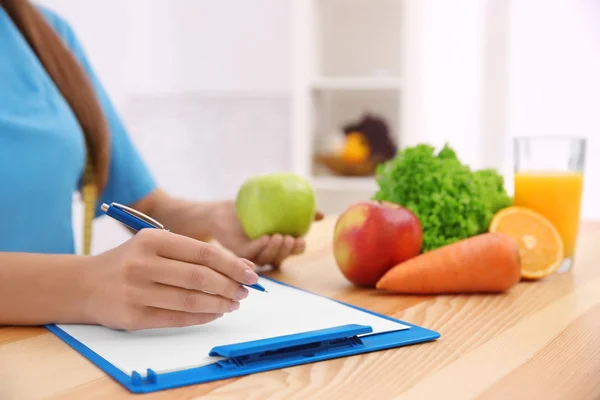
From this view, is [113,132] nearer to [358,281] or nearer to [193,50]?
[358,281]

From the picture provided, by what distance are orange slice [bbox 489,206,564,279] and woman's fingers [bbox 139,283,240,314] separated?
1.67ft

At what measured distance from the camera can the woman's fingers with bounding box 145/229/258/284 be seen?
0.66m

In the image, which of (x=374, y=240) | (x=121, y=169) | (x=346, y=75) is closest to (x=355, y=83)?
(x=346, y=75)

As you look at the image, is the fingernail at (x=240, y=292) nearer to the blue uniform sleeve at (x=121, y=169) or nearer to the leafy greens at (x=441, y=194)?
the leafy greens at (x=441, y=194)

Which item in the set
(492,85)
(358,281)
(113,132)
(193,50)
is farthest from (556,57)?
(358,281)

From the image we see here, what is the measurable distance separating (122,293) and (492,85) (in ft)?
8.50

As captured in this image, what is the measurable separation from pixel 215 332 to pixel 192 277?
7 centimetres

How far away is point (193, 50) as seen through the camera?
3.37 metres

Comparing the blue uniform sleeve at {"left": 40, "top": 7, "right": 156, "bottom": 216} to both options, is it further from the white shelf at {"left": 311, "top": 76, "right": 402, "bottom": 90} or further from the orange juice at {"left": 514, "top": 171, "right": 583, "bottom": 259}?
the white shelf at {"left": 311, "top": 76, "right": 402, "bottom": 90}

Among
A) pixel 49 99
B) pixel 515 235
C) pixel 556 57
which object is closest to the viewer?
pixel 515 235

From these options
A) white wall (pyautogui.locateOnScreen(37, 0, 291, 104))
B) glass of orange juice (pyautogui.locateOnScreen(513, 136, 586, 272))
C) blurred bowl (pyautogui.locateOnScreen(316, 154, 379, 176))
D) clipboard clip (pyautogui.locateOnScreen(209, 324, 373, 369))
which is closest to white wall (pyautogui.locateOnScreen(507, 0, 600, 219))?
blurred bowl (pyautogui.locateOnScreen(316, 154, 379, 176))

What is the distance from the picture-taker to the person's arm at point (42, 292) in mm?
739

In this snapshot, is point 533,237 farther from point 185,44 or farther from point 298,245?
point 185,44

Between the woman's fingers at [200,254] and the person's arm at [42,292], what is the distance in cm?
11
